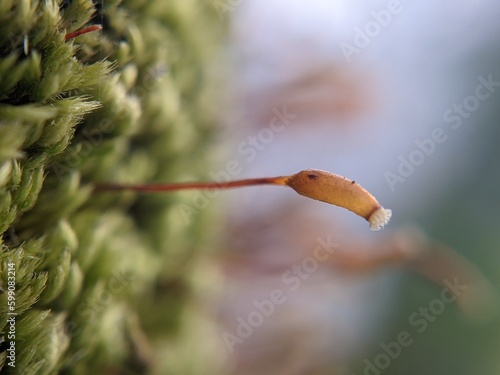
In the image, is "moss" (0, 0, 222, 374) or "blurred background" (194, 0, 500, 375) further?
"blurred background" (194, 0, 500, 375)

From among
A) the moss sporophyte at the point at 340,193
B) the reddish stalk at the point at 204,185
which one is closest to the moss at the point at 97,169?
the reddish stalk at the point at 204,185

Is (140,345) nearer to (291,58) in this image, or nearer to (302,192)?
(302,192)

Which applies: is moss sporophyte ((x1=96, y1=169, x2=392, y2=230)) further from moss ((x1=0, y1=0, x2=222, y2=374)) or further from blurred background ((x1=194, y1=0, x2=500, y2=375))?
blurred background ((x1=194, y1=0, x2=500, y2=375))

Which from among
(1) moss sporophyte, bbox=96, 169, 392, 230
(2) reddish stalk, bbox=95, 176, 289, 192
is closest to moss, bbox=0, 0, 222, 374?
(2) reddish stalk, bbox=95, 176, 289, 192

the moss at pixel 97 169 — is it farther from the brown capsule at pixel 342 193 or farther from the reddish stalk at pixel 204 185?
the brown capsule at pixel 342 193

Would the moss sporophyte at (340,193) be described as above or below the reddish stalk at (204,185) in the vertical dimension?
above

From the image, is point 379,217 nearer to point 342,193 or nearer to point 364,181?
point 342,193

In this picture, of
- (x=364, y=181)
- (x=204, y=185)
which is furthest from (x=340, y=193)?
(x=364, y=181)
